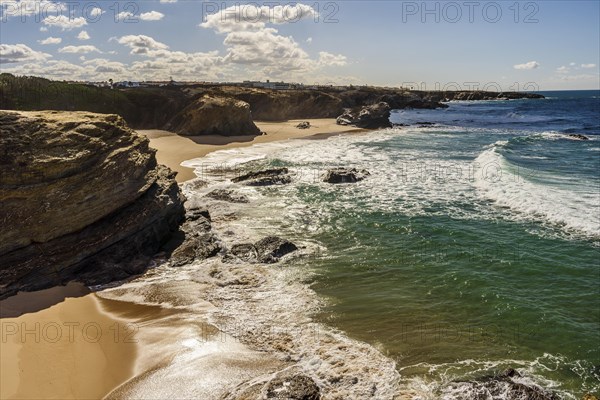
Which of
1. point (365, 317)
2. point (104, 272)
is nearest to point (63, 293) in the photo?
point (104, 272)

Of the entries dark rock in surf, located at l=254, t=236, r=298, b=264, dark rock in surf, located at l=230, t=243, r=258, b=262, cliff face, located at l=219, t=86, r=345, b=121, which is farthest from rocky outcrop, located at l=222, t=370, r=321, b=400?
cliff face, located at l=219, t=86, r=345, b=121

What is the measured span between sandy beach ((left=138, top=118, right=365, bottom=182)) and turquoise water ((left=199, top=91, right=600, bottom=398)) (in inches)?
417

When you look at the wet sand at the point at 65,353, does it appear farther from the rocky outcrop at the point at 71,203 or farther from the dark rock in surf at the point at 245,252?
the dark rock in surf at the point at 245,252

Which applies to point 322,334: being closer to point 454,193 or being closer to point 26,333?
point 26,333

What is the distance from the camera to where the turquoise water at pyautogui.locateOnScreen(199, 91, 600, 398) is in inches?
392

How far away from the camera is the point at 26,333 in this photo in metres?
10.4

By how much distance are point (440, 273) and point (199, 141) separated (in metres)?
36.5

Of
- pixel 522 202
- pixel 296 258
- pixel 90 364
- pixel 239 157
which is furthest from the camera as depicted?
pixel 239 157

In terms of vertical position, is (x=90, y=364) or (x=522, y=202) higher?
(x=522, y=202)

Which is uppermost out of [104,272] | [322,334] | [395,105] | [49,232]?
[395,105]

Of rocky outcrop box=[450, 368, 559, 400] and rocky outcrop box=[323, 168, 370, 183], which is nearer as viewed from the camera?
rocky outcrop box=[450, 368, 559, 400]

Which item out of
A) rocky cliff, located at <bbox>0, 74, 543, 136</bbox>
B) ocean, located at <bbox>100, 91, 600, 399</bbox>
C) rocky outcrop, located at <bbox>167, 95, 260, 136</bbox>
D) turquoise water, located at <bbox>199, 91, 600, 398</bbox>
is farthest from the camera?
rocky outcrop, located at <bbox>167, 95, 260, 136</bbox>

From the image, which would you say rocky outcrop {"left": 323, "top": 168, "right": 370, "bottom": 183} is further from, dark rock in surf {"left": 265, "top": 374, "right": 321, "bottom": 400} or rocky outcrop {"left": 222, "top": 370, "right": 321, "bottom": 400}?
dark rock in surf {"left": 265, "top": 374, "right": 321, "bottom": 400}

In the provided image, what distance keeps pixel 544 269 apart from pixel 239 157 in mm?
28406
